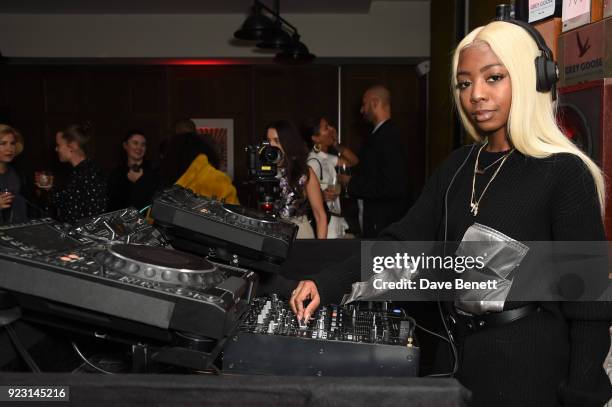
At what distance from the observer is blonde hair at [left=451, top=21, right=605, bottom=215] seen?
108cm

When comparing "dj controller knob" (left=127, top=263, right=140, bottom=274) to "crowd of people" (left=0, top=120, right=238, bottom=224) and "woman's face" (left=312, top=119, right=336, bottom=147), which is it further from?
"woman's face" (left=312, top=119, right=336, bottom=147)

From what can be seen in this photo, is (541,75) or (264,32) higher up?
(264,32)

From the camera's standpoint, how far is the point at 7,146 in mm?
3615

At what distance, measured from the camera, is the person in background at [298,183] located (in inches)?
125

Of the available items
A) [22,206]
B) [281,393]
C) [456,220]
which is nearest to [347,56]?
[22,206]

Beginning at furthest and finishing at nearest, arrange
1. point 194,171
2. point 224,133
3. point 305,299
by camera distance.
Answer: point 224,133 < point 194,171 < point 305,299

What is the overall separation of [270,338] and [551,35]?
1339 millimetres

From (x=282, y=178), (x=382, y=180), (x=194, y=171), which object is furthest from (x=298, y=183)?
(x=382, y=180)

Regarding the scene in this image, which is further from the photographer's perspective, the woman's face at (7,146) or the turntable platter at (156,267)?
the woman's face at (7,146)

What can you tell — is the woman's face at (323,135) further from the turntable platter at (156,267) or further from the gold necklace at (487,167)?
the turntable platter at (156,267)

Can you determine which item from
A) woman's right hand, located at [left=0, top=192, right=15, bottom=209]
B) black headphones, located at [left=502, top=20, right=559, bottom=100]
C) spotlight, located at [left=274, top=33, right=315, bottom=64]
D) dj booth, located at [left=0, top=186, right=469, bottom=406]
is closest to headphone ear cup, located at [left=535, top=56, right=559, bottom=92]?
black headphones, located at [left=502, top=20, right=559, bottom=100]

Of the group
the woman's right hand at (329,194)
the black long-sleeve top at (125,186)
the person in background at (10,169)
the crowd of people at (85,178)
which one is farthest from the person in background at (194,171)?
the black long-sleeve top at (125,186)

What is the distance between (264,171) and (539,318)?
42.2 inches

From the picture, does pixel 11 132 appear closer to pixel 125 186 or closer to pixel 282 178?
pixel 125 186
